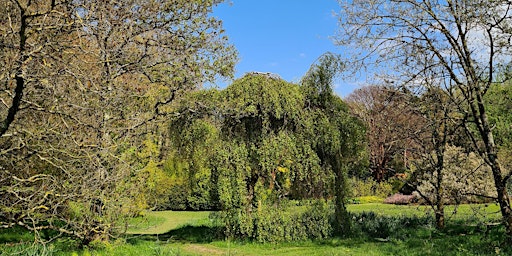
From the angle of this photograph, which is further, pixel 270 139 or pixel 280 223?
pixel 270 139

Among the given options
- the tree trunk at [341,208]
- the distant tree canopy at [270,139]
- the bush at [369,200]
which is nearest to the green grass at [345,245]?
the tree trunk at [341,208]

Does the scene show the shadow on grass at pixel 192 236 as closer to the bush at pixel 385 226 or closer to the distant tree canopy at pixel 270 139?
the distant tree canopy at pixel 270 139

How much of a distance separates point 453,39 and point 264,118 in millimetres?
5615

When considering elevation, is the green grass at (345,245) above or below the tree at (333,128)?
below

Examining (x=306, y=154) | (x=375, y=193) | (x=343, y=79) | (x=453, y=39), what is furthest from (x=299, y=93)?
(x=375, y=193)

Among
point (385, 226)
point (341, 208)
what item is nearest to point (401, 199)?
point (385, 226)

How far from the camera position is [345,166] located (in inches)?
476

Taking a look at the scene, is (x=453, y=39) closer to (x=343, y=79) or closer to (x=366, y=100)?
(x=343, y=79)

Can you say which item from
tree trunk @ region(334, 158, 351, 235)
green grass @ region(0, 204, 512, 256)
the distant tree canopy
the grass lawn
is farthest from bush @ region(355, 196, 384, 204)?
tree trunk @ region(334, 158, 351, 235)

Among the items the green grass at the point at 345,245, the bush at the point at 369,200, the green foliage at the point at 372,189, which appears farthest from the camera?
the green foliage at the point at 372,189

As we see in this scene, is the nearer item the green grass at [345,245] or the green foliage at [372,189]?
the green grass at [345,245]

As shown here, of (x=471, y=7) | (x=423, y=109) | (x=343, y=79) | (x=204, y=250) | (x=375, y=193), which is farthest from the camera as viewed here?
(x=375, y=193)

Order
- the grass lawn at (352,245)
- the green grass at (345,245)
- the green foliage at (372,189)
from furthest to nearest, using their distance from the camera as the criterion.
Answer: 1. the green foliage at (372,189)
2. the grass lawn at (352,245)
3. the green grass at (345,245)

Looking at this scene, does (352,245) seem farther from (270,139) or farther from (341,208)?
(270,139)
